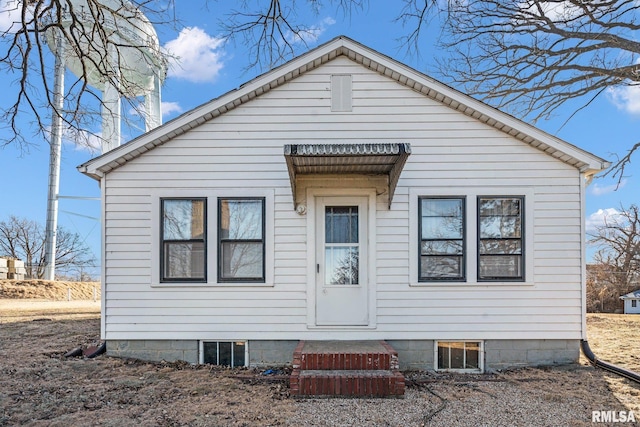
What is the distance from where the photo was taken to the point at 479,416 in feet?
14.2

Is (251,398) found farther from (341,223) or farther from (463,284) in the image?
(463,284)

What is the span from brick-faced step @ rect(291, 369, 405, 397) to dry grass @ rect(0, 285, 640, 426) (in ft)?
0.39

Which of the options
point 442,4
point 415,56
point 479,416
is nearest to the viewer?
point 479,416

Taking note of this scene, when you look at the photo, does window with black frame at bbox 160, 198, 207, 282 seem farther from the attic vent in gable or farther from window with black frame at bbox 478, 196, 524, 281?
window with black frame at bbox 478, 196, 524, 281

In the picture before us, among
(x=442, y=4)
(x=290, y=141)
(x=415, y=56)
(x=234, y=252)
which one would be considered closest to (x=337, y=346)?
(x=234, y=252)

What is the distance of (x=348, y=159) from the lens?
5.58m

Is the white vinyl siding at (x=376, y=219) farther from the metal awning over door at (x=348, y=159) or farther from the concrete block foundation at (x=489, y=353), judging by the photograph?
the metal awning over door at (x=348, y=159)

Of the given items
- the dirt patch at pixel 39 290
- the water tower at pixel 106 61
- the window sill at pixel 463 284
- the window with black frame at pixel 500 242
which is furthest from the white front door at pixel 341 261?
the dirt patch at pixel 39 290

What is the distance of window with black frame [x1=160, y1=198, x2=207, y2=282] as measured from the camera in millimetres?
6281

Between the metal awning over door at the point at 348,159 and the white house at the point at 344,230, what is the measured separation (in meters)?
0.18

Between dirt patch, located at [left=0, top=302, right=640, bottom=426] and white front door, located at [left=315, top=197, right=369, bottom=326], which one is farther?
white front door, located at [left=315, top=197, right=369, bottom=326]

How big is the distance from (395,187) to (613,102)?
9.57m

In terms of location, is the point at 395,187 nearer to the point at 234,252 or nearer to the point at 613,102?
the point at 234,252

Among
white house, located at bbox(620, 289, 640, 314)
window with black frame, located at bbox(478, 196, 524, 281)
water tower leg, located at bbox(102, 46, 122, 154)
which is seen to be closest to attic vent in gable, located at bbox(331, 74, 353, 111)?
window with black frame, located at bbox(478, 196, 524, 281)
